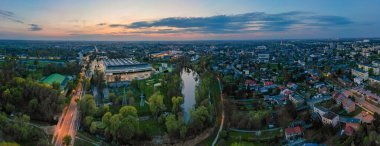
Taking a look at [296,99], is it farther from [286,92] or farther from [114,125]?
[114,125]

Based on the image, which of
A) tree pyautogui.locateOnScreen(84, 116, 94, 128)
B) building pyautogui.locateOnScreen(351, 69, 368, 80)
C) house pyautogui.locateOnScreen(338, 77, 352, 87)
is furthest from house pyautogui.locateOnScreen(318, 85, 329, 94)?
tree pyautogui.locateOnScreen(84, 116, 94, 128)

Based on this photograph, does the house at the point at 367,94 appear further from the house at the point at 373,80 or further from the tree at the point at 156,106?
the tree at the point at 156,106

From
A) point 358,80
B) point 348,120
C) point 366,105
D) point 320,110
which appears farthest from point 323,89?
point 348,120

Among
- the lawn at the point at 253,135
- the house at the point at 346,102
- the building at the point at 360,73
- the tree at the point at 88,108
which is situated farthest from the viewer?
the building at the point at 360,73

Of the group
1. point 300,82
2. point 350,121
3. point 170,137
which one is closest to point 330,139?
point 350,121

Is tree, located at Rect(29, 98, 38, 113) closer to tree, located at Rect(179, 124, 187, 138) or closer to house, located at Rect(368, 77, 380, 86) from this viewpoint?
tree, located at Rect(179, 124, 187, 138)

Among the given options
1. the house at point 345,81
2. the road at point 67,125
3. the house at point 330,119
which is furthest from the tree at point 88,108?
the house at point 345,81

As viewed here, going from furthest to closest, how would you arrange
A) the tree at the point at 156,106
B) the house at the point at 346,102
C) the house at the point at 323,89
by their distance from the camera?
the house at the point at 323,89 → the house at the point at 346,102 → the tree at the point at 156,106

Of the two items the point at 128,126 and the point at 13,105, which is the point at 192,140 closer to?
the point at 128,126
